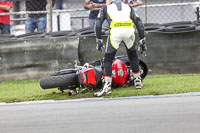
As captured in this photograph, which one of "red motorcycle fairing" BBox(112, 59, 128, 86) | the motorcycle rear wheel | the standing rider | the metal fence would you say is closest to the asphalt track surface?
the motorcycle rear wheel

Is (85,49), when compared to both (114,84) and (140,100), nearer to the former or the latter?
(114,84)

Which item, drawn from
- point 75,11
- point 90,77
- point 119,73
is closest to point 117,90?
point 119,73

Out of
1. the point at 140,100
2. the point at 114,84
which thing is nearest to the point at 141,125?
the point at 140,100

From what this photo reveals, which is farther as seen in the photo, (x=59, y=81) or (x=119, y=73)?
(x=119, y=73)

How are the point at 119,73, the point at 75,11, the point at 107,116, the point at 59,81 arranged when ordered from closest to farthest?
1. the point at 107,116
2. the point at 59,81
3. the point at 119,73
4. the point at 75,11

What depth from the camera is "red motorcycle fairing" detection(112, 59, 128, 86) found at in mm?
7430

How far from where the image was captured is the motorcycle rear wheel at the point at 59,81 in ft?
22.9

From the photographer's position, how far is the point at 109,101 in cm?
618

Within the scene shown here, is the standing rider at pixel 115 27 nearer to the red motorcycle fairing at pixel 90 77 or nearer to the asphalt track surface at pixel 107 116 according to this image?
the red motorcycle fairing at pixel 90 77

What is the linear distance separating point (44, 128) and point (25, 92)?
11.3ft

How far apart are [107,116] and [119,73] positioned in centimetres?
269

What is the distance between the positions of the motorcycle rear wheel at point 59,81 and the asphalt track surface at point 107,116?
28.1 inches

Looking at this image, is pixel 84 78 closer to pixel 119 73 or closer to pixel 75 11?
pixel 119 73

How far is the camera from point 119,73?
7.47 m
